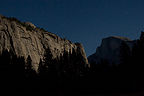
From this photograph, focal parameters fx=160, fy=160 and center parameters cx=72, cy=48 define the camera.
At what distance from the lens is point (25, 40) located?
7144cm

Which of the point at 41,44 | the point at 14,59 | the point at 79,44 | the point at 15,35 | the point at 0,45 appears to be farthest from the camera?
the point at 79,44

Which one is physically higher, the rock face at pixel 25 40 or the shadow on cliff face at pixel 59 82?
the rock face at pixel 25 40

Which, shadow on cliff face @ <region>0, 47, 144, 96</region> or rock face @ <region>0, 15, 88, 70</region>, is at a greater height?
rock face @ <region>0, 15, 88, 70</region>

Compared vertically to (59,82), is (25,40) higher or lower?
higher

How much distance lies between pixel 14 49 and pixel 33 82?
21318 millimetres

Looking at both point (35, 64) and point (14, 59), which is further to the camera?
point (35, 64)

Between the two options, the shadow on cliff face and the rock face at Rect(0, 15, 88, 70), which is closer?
the shadow on cliff face

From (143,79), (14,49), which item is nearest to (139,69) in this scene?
(143,79)

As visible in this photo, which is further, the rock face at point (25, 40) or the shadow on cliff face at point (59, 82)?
the rock face at point (25, 40)

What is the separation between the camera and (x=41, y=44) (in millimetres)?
80062

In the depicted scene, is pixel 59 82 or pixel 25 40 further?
pixel 25 40

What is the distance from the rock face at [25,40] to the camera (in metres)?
62.8

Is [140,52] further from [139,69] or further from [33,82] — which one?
[33,82]

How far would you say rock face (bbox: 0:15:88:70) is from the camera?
62.8 m
